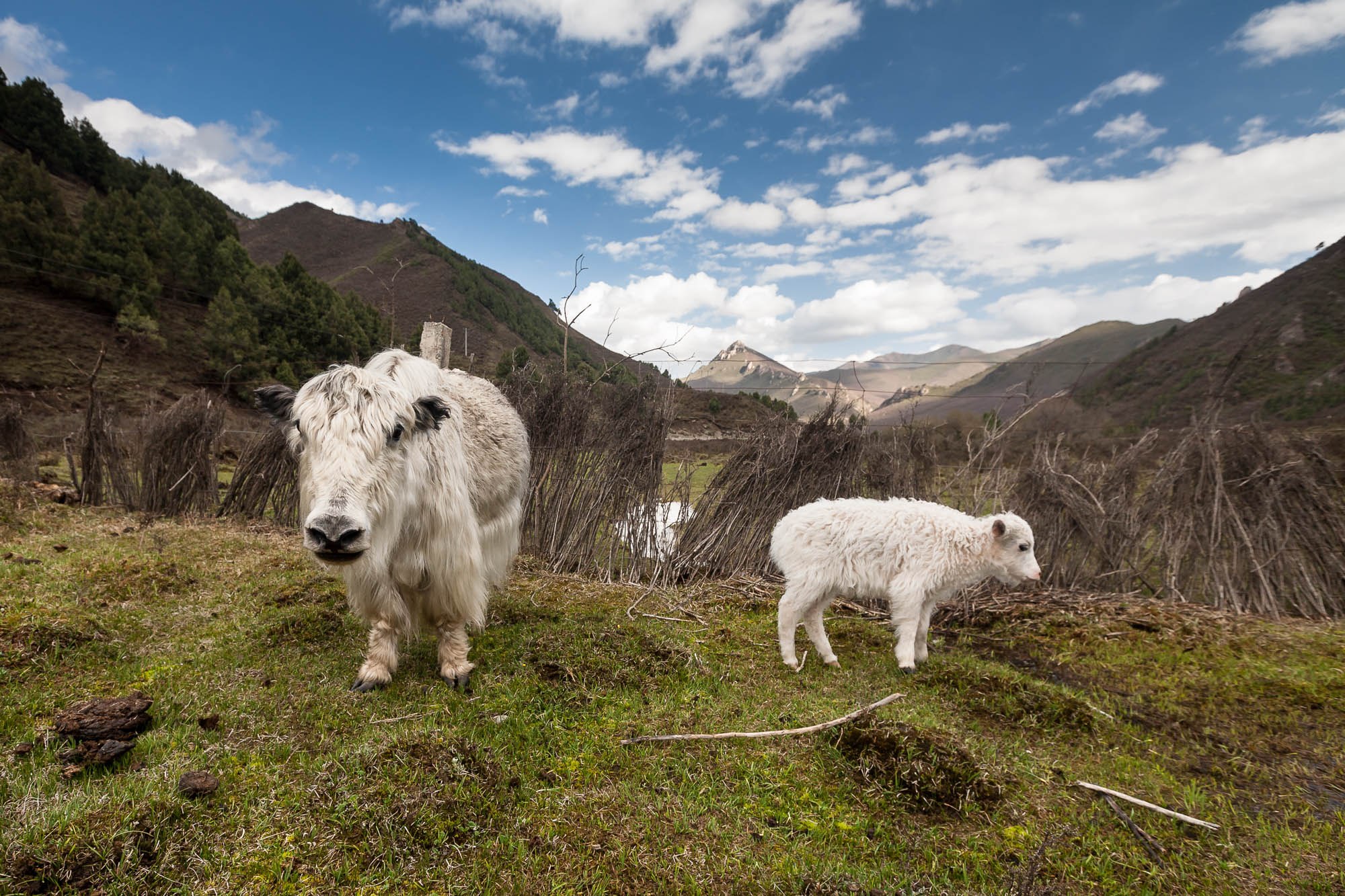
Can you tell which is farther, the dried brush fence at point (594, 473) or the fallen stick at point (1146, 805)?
the dried brush fence at point (594, 473)

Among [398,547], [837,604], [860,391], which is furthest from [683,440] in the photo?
[398,547]

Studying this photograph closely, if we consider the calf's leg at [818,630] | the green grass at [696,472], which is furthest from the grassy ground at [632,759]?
the green grass at [696,472]

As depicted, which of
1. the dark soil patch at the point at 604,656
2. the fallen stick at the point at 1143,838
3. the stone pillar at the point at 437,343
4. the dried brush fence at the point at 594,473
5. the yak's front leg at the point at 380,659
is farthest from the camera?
the dried brush fence at the point at 594,473

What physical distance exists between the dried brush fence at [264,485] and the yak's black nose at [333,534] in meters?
7.70

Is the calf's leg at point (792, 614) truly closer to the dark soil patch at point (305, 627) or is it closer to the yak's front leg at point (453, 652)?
the yak's front leg at point (453, 652)

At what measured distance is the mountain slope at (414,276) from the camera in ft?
220

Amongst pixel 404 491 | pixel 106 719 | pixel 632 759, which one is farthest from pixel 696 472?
pixel 106 719

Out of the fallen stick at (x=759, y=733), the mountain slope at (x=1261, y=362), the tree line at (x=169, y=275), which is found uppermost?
the tree line at (x=169, y=275)

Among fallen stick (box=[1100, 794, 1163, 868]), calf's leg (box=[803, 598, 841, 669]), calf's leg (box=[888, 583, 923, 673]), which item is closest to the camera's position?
fallen stick (box=[1100, 794, 1163, 868])

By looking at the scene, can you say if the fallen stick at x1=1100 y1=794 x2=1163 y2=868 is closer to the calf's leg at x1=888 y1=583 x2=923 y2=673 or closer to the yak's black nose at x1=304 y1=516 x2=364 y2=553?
the calf's leg at x1=888 y1=583 x2=923 y2=673

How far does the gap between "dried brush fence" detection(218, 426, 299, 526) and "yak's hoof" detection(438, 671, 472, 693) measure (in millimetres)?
6921

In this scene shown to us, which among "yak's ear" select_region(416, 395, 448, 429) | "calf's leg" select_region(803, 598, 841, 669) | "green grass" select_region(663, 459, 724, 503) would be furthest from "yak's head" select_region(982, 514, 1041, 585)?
"yak's ear" select_region(416, 395, 448, 429)

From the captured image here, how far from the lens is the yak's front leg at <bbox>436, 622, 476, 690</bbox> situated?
383 cm

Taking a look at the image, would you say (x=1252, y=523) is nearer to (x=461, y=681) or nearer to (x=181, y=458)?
(x=461, y=681)
